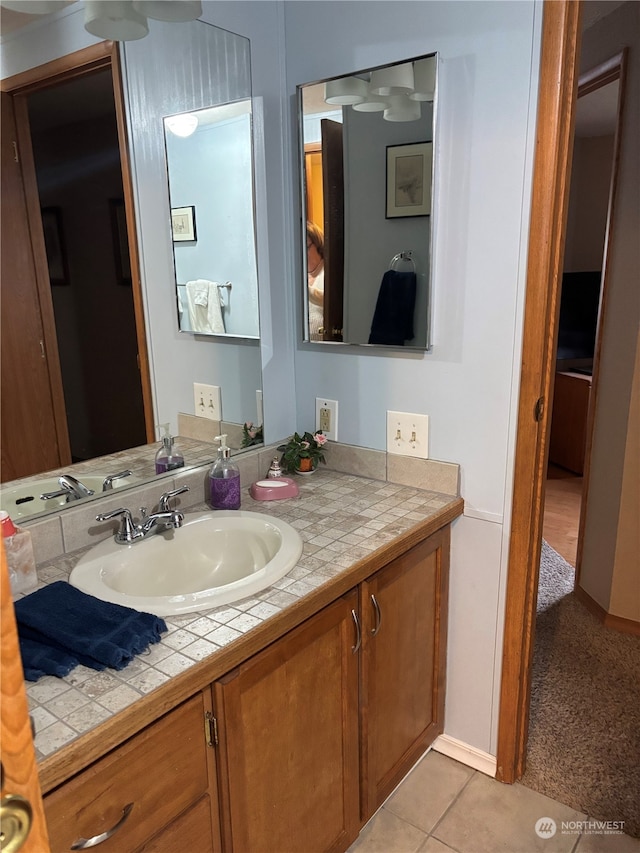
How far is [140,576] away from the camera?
4.55ft

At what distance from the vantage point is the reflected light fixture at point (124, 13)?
130 cm

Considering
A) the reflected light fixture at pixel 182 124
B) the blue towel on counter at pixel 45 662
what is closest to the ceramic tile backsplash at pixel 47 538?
the blue towel on counter at pixel 45 662

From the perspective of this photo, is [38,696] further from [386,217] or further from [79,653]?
[386,217]

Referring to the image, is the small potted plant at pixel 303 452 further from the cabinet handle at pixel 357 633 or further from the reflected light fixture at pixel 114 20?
the reflected light fixture at pixel 114 20

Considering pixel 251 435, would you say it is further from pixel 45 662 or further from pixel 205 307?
pixel 45 662

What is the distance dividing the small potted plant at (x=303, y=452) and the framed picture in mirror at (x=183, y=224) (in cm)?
65

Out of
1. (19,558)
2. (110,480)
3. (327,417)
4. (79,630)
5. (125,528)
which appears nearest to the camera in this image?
(79,630)

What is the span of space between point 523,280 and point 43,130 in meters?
1.11

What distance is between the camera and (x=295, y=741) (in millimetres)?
1284

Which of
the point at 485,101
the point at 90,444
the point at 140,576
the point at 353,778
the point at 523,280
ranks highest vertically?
the point at 485,101

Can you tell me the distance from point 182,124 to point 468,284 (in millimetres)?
824

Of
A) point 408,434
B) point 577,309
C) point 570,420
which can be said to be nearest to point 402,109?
point 408,434

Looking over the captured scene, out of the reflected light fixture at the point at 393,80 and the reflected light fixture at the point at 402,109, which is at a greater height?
the reflected light fixture at the point at 393,80

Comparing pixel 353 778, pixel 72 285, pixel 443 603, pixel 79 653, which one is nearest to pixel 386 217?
pixel 72 285
